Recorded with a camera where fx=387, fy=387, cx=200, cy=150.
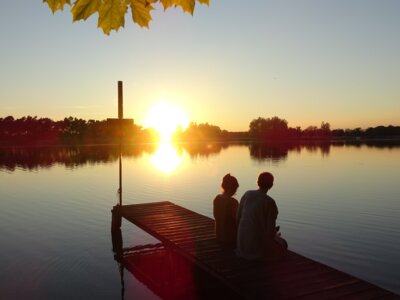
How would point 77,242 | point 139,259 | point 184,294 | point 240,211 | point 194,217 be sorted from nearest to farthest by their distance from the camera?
point 240,211, point 184,294, point 194,217, point 139,259, point 77,242

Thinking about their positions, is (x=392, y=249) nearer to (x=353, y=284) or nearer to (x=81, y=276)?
(x=353, y=284)

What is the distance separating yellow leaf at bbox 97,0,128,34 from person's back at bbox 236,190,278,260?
19.4ft

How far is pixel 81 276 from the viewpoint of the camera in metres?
15.6

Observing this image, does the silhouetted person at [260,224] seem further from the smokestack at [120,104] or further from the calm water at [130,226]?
the smokestack at [120,104]

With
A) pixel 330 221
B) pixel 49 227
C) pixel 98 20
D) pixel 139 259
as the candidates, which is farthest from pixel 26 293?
pixel 330 221

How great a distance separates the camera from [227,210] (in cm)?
1025

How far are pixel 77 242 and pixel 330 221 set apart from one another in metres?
15.6

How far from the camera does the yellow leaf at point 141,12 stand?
326 centimetres

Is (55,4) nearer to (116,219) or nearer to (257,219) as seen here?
(257,219)

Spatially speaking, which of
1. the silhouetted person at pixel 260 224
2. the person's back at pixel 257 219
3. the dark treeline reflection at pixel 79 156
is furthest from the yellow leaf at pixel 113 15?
the dark treeline reflection at pixel 79 156

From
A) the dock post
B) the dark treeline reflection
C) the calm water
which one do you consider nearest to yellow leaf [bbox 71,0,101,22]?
the calm water

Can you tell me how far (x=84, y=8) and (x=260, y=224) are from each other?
653cm

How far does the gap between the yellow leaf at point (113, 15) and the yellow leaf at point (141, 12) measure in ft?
0.31

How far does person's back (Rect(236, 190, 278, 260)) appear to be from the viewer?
8461 mm
